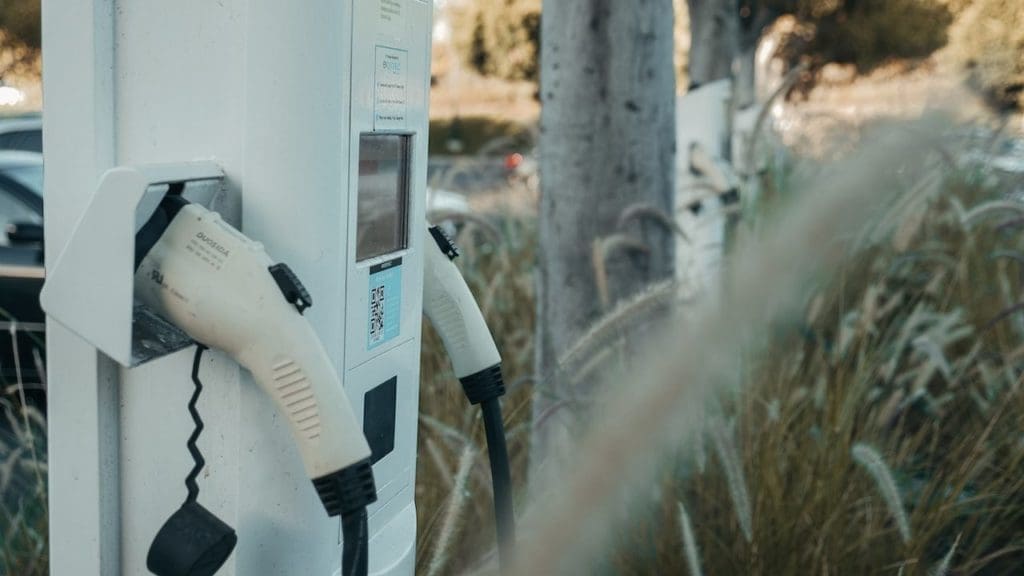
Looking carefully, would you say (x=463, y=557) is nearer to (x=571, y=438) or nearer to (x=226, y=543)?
(x=571, y=438)

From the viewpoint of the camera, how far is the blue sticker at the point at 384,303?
6.38 feet

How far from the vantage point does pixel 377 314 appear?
1.96 meters

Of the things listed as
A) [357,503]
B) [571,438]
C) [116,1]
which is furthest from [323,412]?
[571,438]

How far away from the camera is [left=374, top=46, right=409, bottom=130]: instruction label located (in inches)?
73.8

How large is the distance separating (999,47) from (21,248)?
476 centimetres

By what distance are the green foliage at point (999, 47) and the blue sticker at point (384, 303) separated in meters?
1.37

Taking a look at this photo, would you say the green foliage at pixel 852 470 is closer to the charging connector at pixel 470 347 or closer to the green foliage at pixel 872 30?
the charging connector at pixel 470 347

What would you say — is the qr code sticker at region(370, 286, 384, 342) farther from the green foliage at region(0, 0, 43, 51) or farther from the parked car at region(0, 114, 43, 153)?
the green foliage at region(0, 0, 43, 51)

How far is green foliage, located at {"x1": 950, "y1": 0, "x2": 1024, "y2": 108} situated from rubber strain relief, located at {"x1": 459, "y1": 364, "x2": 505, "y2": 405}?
1.22 m

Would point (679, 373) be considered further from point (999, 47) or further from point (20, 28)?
point (20, 28)

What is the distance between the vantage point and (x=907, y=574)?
253cm

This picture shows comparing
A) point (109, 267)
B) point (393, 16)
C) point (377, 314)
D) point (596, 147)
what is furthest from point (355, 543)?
point (596, 147)

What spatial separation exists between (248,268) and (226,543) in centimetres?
40

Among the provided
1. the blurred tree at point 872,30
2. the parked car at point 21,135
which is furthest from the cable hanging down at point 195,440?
the blurred tree at point 872,30
